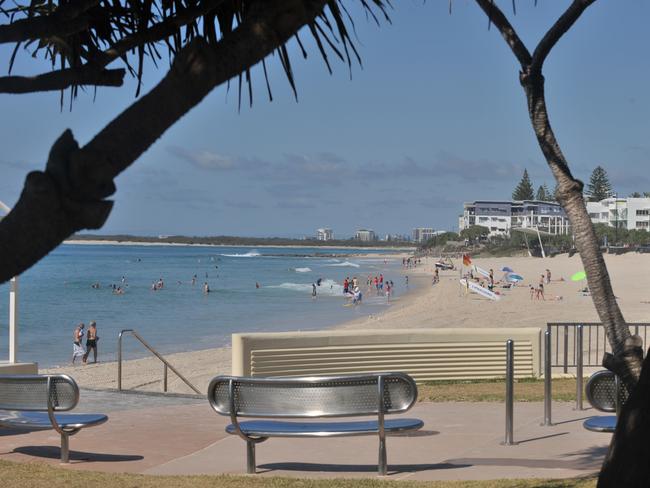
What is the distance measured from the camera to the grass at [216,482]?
541 centimetres

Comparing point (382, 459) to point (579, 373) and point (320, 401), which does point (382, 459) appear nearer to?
point (320, 401)

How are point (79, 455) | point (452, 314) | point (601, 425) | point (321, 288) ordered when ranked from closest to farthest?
point (601, 425), point (79, 455), point (452, 314), point (321, 288)

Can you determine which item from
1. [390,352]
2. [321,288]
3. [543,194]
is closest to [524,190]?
[543,194]

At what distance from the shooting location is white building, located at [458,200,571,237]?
507ft

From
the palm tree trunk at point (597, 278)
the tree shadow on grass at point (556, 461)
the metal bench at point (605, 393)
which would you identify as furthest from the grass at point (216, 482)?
the palm tree trunk at point (597, 278)

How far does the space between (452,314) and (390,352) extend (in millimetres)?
28384

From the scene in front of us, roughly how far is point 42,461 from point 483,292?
42.0 m

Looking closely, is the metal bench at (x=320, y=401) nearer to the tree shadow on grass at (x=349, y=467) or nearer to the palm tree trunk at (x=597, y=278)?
the tree shadow on grass at (x=349, y=467)

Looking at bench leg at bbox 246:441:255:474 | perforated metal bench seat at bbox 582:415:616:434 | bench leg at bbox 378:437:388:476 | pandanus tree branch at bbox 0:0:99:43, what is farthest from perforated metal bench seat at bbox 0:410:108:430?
pandanus tree branch at bbox 0:0:99:43

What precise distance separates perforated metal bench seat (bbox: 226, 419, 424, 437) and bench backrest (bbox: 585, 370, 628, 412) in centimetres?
124

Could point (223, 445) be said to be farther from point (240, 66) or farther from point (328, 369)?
point (240, 66)

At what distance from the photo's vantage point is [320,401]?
575 cm

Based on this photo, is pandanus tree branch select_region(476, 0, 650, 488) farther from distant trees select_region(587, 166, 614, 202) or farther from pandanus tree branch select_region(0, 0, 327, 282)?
distant trees select_region(587, 166, 614, 202)

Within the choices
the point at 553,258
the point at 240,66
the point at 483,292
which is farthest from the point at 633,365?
the point at 553,258
